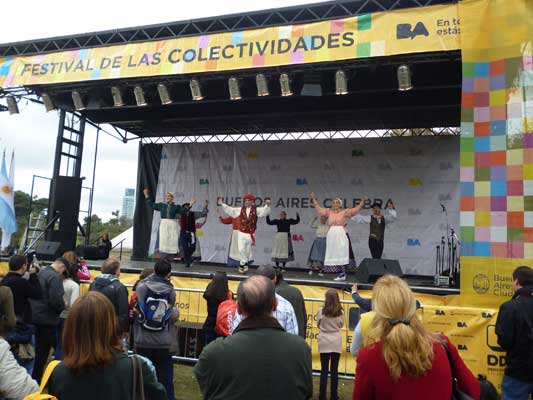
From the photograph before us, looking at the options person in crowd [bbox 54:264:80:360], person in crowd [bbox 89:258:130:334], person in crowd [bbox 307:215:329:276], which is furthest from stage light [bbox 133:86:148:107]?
person in crowd [bbox 89:258:130:334]

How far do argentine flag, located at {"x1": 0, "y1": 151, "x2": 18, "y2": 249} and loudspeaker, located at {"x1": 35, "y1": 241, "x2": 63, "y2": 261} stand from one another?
0.87 meters

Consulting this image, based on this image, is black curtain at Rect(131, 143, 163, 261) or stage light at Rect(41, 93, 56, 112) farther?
black curtain at Rect(131, 143, 163, 261)

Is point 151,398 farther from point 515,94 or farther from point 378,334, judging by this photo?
point 515,94

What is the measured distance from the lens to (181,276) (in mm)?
6523

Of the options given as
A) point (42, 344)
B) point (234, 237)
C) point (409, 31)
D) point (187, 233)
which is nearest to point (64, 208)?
point (187, 233)

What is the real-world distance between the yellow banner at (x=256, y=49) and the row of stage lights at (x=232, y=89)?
427 millimetres

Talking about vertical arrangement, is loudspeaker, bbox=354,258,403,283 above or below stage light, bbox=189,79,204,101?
below

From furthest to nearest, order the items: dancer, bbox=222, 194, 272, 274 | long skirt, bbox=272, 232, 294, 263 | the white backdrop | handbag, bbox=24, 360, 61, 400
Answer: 1. the white backdrop
2. long skirt, bbox=272, 232, 294, 263
3. dancer, bbox=222, 194, 272, 274
4. handbag, bbox=24, 360, 61, 400

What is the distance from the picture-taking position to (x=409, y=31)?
590 centimetres

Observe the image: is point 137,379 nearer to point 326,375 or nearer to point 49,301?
point 49,301

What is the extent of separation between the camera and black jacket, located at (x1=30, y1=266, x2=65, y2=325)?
3873 millimetres

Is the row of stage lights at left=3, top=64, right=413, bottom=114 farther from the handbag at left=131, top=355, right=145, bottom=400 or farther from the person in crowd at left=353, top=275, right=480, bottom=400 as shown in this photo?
the handbag at left=131, top=355, right=145, bottom=400

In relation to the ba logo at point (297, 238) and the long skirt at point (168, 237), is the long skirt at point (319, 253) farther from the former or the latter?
the long skirt at point (168, 237)

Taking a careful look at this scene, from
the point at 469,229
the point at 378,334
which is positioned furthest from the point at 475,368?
the point at 378,334
